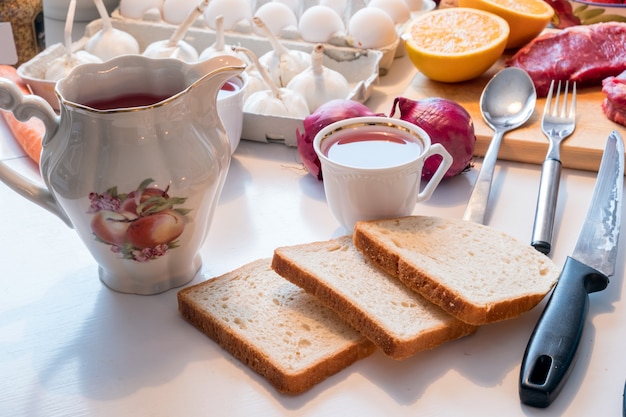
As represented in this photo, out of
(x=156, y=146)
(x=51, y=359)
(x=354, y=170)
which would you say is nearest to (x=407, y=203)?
(x=354, y=170)

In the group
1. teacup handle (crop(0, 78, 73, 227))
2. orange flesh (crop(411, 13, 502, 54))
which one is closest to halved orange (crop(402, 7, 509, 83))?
orange flesh (crop(411, 13, 502, 54))

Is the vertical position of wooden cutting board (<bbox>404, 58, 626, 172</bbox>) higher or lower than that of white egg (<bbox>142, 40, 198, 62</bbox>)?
lower

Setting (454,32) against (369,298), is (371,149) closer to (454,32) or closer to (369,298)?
(369,298)

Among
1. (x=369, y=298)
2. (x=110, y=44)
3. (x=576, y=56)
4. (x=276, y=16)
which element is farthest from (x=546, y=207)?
(x=110, y=44)

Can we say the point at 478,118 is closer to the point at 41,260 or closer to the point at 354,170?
the point at 354,170

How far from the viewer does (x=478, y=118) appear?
1339 millimetres

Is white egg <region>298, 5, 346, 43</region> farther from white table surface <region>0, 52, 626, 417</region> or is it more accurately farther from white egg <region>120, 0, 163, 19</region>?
white table surface <region>0, 52, 626, 417</region>

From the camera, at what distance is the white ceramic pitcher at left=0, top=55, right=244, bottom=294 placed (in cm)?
78

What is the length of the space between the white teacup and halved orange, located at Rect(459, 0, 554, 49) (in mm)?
655

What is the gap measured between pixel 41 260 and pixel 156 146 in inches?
12.5

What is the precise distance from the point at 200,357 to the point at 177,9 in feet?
3.50

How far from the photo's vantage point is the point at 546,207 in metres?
1.03

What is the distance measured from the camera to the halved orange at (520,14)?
1527mm

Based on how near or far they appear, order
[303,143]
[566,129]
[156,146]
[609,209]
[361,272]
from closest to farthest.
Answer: [156,146]
[361,272]
[609,209]
[303,143]
[566,129]
